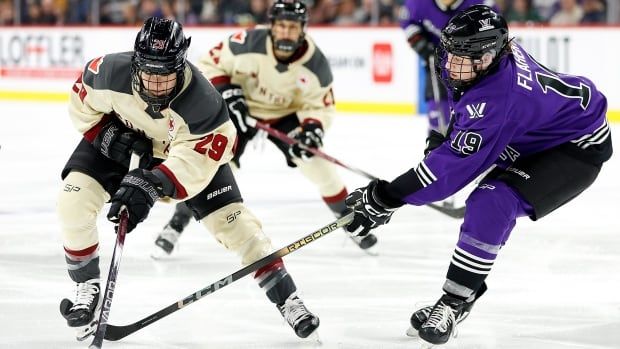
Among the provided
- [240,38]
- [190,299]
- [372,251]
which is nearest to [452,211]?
[372,251]

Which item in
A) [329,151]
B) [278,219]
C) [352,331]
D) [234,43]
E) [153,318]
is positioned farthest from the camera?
[329,151]

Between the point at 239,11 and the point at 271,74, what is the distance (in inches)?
237

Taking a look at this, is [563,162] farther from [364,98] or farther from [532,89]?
[364,98]

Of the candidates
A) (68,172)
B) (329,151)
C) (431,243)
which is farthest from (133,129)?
(329,151)

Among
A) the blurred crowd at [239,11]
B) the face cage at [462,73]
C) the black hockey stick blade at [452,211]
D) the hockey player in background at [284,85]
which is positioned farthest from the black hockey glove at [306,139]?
the blurred crowd at [239,11]

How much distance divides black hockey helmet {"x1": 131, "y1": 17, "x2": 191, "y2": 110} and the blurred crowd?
20.4 ft

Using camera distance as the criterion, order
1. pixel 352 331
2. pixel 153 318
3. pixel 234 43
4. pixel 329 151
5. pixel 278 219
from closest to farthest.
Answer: pixel 153 318
pixel 352 331
pixel 234 43
pixel 278 219
pixel 329 151

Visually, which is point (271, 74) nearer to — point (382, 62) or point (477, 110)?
point (477, 110)

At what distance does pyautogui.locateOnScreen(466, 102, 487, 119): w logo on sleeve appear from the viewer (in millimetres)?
2789

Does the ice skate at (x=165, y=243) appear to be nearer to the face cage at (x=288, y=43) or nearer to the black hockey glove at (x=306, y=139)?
the black hockey glove at (x=306, y=139)

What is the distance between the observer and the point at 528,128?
291 cm

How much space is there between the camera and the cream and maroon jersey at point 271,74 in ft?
14.9

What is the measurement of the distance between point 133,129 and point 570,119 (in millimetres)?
1305

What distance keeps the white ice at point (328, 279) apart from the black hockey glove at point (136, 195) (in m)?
0.43
